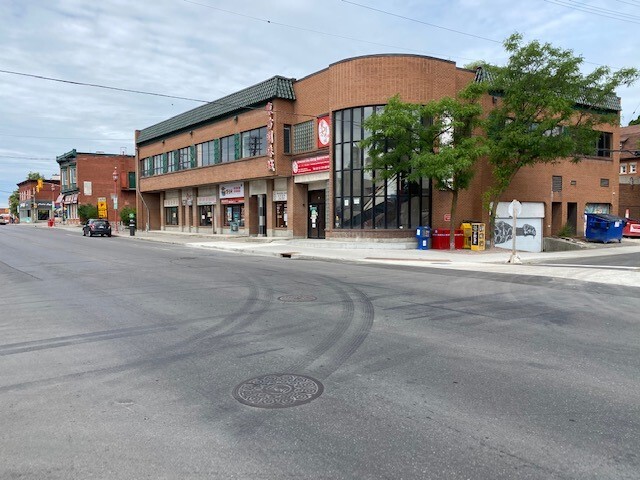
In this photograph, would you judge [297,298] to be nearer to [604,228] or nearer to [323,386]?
[323,386]

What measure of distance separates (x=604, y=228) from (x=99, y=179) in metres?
67.1

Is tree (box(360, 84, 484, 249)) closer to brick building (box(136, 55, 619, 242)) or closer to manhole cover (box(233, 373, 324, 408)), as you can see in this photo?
brick building (box(136, 55, 619, 242))

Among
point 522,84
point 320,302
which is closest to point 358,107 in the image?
point 522,84

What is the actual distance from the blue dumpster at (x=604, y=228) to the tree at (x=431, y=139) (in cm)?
1216

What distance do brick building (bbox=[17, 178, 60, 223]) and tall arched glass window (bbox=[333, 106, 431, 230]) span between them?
8694 cm

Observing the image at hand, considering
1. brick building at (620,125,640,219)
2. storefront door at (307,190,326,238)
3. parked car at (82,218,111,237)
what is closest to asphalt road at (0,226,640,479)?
storefront door at (307,190,326,238)

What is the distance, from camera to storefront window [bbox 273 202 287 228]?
3134 cm

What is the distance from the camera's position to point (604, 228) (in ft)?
94.8

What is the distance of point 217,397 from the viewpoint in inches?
174

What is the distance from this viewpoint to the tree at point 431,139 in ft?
67.1

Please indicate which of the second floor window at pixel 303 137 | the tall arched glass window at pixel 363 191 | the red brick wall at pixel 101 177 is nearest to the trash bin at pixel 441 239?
the tall arched glass window at pixel 363 191

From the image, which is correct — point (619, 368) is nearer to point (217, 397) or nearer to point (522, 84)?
point (217, 397)

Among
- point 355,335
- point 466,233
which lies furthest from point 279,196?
point 355,335

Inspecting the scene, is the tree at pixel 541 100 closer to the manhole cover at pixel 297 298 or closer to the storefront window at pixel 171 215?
the manhole cover at pixel 297 298
